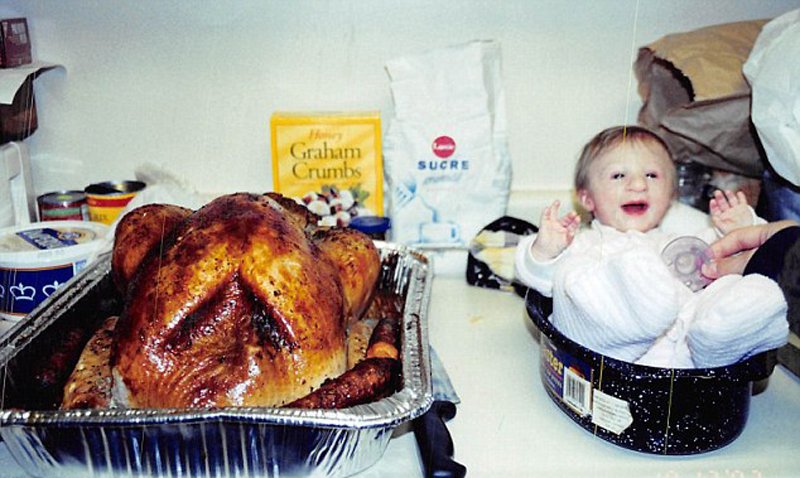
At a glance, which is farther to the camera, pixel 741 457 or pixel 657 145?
pixel 657 145

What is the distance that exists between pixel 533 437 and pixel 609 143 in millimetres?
349

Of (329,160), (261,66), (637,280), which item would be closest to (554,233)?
(637,280)

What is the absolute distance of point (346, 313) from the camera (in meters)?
0.75

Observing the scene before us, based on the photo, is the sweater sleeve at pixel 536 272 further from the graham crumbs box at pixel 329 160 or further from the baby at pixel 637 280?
the graham crumbs box at pixel 329 160

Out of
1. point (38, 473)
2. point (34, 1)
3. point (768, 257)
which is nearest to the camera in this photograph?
point (38, 473)

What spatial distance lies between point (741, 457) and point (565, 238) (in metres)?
0.27

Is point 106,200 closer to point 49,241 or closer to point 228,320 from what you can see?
point 49,241

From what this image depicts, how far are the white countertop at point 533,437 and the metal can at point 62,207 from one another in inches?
→ 16.5

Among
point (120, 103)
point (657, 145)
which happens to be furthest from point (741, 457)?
point (120, 103)

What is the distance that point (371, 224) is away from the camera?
40.8 inches

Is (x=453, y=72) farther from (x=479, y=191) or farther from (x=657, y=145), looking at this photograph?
(x=657, y=145)

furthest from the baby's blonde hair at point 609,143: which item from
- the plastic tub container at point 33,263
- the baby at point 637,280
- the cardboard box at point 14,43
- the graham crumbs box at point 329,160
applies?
the cardboard box at point 14,43

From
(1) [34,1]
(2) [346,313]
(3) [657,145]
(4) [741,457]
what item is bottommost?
(4) [741,457]

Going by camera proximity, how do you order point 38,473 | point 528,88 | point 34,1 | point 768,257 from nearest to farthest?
point 38,473 → point 768,257 → point 34,1 → point 528,88
